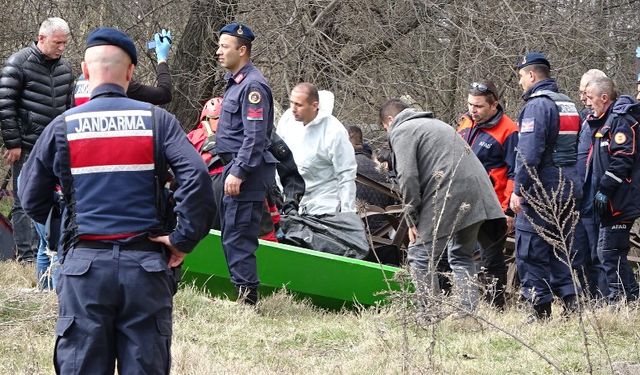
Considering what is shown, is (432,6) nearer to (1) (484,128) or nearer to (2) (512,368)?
(1) (484,128)

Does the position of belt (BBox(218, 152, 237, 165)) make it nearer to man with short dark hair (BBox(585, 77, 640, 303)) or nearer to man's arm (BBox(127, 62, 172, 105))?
man's arm (BBox(127, 62, 172, 105))

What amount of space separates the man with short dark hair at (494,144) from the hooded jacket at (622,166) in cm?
73

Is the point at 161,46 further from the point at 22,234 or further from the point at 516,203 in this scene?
the point at 516,203

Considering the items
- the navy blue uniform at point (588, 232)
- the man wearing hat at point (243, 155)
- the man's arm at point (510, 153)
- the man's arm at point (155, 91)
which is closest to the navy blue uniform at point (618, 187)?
the navy blue uniform at point (588, 232)

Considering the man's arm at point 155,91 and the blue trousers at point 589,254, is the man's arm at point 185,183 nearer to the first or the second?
the man's arm at point 155,91

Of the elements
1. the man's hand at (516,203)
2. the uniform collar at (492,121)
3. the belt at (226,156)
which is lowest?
the man's hand at (516,203)

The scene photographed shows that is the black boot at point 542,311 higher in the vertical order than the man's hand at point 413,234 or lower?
lower

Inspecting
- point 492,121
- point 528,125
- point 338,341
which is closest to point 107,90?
point 338,341

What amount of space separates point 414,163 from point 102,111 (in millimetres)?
3159

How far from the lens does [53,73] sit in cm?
838

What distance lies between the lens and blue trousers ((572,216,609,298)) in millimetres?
8430

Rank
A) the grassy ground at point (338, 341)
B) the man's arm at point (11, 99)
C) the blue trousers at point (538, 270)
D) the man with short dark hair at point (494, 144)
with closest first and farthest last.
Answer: the grassy ground at point (338, 341), the blue trousers at point (538, 270), the man with short dark hair at point (494, 144), the man's arm at point (11, 99)

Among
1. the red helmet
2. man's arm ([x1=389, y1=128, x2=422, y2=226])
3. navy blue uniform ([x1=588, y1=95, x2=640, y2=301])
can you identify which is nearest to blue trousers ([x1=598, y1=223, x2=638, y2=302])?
navy blue uniform ([x1=588, y1=95, x2=640, y2=301])

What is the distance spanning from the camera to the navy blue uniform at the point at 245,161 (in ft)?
23.1
